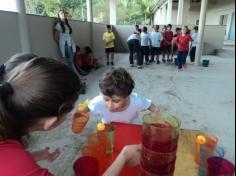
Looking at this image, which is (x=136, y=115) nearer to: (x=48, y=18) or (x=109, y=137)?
(x=109, y=137)

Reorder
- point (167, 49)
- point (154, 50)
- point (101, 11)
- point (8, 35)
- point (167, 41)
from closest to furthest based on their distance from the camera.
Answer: point (8, 35) → point (154, 50) → point (167, 41) → point (167, 49) → point (101, 11)

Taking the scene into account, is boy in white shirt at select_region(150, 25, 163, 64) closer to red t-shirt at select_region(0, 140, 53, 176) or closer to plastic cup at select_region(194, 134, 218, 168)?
plastic cup at select_region(194, 134, 218, 168)

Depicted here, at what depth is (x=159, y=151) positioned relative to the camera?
0.73 metres

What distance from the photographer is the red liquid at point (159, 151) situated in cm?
74

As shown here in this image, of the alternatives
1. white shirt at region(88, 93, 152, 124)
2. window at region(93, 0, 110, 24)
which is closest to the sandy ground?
white shirt at region(88, 93, 152, 124)

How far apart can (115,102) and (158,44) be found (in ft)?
21.7

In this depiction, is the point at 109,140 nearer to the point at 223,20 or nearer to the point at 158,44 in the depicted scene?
the point at 158,44

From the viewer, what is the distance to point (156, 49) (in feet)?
26.7

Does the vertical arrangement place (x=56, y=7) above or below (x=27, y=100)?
above

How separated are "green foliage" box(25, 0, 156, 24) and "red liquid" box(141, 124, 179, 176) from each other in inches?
176

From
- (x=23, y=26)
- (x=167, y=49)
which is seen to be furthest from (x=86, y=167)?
(x=167, y=49)

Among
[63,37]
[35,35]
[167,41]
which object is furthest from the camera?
[167,41]

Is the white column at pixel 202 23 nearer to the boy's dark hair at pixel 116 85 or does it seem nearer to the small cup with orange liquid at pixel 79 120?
the boy's dark hair at pixel 116 85

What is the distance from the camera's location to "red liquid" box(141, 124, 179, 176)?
74cm
